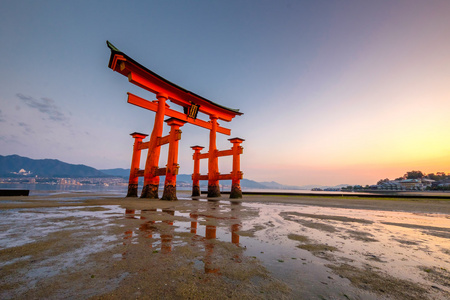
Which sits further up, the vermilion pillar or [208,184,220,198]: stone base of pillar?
the vermilion pillar

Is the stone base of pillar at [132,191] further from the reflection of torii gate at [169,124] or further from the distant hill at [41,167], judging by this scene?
the distant hill at [41,167]

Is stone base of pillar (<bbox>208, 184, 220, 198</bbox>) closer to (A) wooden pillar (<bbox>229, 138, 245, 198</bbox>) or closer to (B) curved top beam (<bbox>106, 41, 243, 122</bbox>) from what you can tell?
(A) wooden pillar (<bbox>229, 138, 245, 198</bbox>)

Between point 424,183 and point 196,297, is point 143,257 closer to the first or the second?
point 196,297

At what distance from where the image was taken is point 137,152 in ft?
58.1

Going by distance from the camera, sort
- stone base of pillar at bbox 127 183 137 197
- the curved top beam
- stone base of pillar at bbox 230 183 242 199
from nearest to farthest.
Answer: the curved top beam → stone base of pillar at bbox 127 183 137 197 → stone base of pillar at bbox 230 183 242 199

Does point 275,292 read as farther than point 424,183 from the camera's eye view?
No

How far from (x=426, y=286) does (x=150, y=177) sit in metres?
14.2

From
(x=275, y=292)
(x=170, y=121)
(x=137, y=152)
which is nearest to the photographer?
(x=275, y=292)

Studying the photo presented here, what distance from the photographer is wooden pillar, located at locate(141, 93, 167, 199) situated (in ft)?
44.3

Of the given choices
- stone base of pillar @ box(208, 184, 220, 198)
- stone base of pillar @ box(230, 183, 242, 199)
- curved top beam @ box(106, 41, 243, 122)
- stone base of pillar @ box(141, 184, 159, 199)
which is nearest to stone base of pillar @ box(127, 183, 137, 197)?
stone base of pillar @ box(141, 184, 159, 199)

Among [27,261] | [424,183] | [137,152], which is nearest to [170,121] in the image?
[137,152]

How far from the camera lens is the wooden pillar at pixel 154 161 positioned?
531 inches

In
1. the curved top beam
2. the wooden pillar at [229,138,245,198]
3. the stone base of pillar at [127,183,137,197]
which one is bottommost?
the stone base of pillar at [127,183,137,197]

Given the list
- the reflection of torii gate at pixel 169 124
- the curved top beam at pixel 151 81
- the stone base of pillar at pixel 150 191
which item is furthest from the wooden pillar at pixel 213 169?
the stone base of pillar at pixel 150 191
